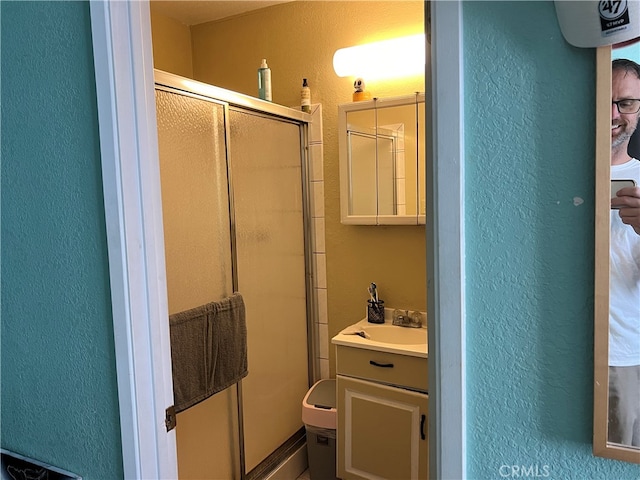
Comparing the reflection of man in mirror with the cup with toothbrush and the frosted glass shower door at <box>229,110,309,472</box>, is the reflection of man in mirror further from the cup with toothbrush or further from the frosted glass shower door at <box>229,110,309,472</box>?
the cup with toothbrush

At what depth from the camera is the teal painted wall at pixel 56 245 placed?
3.19ft

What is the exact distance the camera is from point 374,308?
2.31 m

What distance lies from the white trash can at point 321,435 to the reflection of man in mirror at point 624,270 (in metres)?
1.74

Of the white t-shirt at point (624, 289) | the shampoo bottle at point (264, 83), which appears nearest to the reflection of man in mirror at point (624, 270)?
the white t-shirt at point (624, 289)

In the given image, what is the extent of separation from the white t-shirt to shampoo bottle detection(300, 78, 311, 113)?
1.99 m

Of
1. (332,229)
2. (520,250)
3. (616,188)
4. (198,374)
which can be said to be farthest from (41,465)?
(332,229)

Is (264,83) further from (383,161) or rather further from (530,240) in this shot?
(530,240)

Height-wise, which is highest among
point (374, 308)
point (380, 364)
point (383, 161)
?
point (383, 161)

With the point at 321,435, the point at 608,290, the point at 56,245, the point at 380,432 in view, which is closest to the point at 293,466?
the point at 321,435

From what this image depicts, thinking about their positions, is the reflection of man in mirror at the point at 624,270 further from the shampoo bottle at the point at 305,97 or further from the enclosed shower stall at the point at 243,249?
the shampoo bottle at the point at 305,97

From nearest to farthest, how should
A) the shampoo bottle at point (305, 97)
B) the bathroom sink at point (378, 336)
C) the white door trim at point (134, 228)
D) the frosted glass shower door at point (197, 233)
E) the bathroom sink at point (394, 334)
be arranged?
the white door trim at point (134, 228) → the frosted glass shower door at point (197, 233) → the bathroom sink at point (378, 336) → the bathroom sink at point (394, 334) → the shampoo bottle at point (305, 97)

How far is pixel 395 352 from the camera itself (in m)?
1.94

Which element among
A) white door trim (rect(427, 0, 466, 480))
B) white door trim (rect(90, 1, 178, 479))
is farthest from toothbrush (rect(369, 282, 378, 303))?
white door trim (rect(427, 0, 466, 480))

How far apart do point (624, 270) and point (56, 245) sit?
3.50 feet
